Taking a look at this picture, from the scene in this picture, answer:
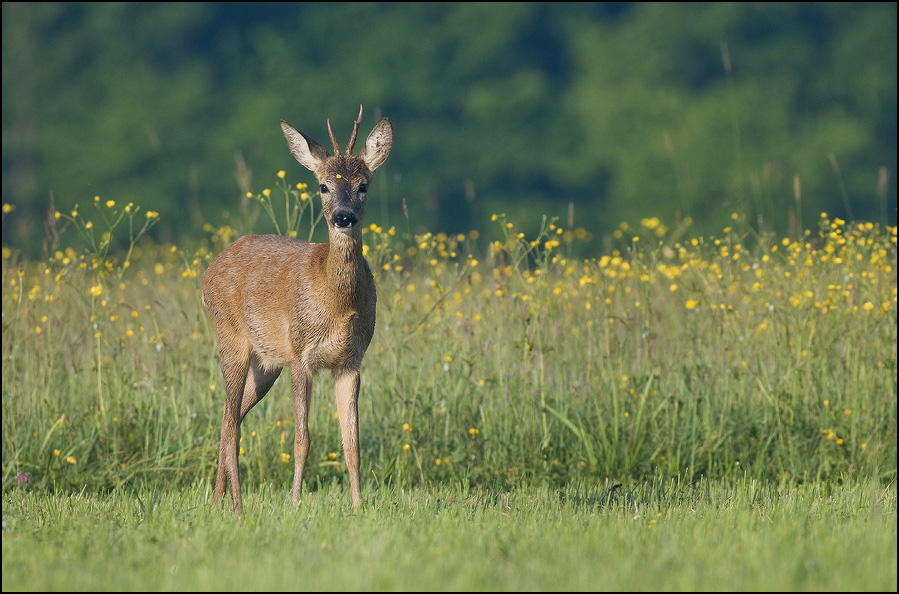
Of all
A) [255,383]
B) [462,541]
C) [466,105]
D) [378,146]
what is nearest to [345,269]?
[378,146]

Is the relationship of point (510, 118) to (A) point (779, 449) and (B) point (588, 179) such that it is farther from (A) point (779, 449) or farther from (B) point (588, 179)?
(A) point (779, 449)

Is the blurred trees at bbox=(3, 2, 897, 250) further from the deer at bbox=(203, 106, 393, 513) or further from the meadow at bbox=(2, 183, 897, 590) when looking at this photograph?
the deer at bbox=(203, 106, 393, 513)

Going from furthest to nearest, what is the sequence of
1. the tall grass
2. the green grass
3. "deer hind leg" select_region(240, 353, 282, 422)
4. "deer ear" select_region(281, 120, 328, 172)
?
1. the tall grass
2. "deer hind leg" select_region(240, 353, 282, 422)
3. "deer ear" select_region(281, 120, 328, 172)
4. the green grass

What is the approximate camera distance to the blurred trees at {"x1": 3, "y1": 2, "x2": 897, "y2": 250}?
925 inches

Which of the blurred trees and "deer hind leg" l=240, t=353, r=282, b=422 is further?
the blurred trees

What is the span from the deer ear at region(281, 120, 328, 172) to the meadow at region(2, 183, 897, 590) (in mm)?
720

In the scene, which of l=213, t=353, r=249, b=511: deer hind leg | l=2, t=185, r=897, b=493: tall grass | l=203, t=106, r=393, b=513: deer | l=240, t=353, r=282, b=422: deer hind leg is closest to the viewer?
l=203, t=106, r=393, b=513: deer

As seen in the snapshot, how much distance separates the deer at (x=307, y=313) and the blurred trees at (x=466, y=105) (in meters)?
15.8

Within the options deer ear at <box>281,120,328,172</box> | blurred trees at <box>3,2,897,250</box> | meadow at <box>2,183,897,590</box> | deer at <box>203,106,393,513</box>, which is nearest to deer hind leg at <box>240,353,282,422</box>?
deer at <box>203,106,393,513</box>

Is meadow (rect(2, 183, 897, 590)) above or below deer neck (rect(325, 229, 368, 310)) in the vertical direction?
below

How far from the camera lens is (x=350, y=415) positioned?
6180 mm

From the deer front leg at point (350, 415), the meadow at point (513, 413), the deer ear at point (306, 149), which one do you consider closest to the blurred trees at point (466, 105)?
the meadow at point (513, 413)

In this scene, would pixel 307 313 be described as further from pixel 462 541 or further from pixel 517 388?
pixel 517 388

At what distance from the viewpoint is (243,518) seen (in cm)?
552
